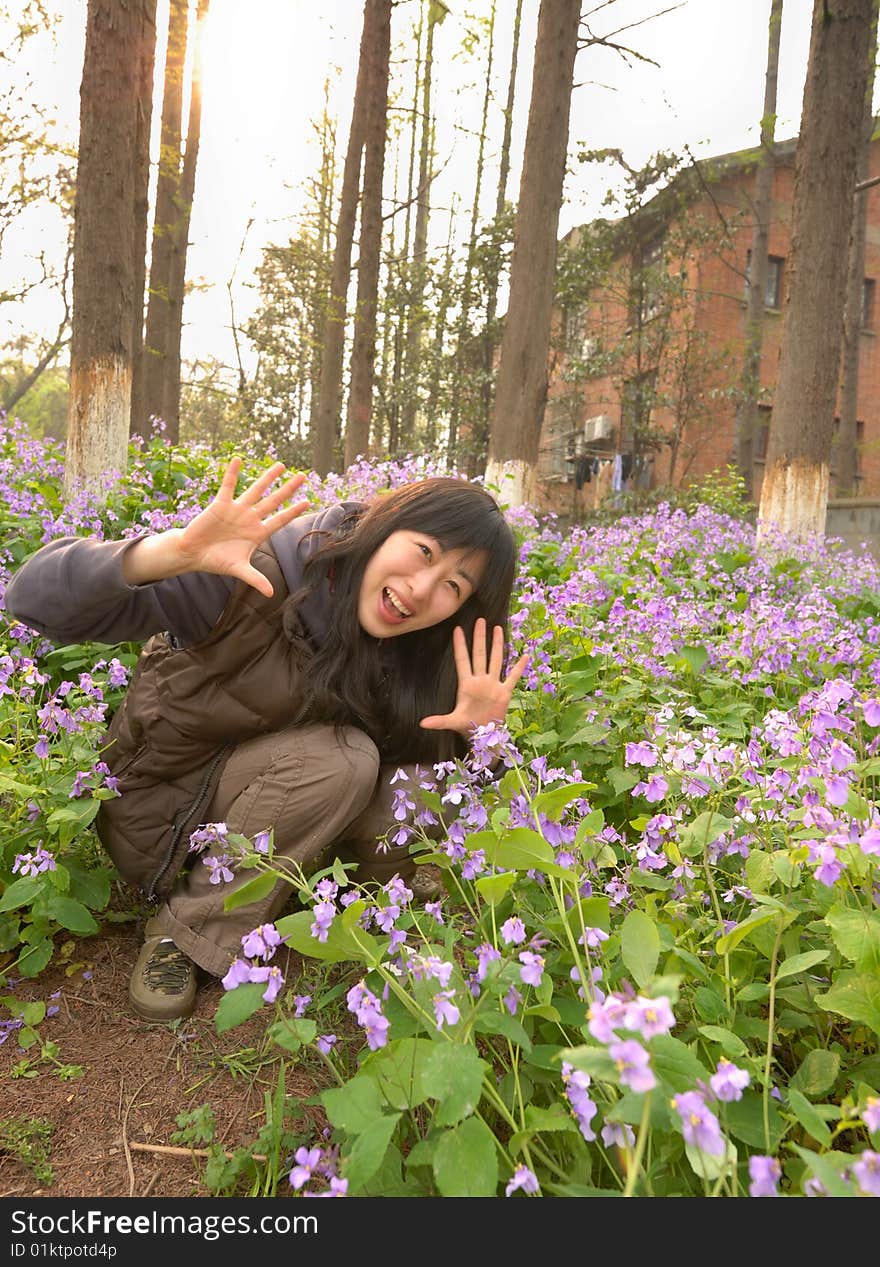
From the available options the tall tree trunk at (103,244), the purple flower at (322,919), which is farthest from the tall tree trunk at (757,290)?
the purple flower at (322,919)

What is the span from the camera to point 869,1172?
81cm

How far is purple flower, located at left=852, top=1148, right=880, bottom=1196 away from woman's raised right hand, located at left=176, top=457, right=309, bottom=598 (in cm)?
140

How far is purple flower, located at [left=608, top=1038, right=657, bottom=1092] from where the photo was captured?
0.73 m

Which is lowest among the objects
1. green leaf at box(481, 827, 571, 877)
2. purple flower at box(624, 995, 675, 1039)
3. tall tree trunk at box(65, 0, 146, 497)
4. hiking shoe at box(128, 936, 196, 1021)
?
hiking shoe at box(128, 936, 196, 1021)

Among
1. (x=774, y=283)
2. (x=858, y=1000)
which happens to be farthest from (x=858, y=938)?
(x=774, y=283)

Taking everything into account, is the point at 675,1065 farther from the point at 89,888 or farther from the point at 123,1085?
the point at 89,888

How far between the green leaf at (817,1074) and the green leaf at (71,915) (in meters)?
1.45

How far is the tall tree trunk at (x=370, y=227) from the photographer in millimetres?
9641

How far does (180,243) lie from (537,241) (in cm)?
636

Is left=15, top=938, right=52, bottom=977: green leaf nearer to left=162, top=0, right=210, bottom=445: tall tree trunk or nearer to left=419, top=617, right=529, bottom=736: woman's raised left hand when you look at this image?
left=419, top=617, right=529, bottom=736: woman's raised left hand

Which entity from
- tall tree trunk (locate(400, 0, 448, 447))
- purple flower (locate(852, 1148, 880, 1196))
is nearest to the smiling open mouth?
purple flower (locate(852, 1148, 880, 1196))

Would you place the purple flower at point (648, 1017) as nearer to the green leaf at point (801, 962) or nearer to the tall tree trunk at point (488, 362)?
the green leaf at point (801, 962)

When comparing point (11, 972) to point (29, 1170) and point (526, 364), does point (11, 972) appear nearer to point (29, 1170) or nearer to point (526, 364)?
point (29, 1170)

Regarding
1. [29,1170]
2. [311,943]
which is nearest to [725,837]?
[311,943]
